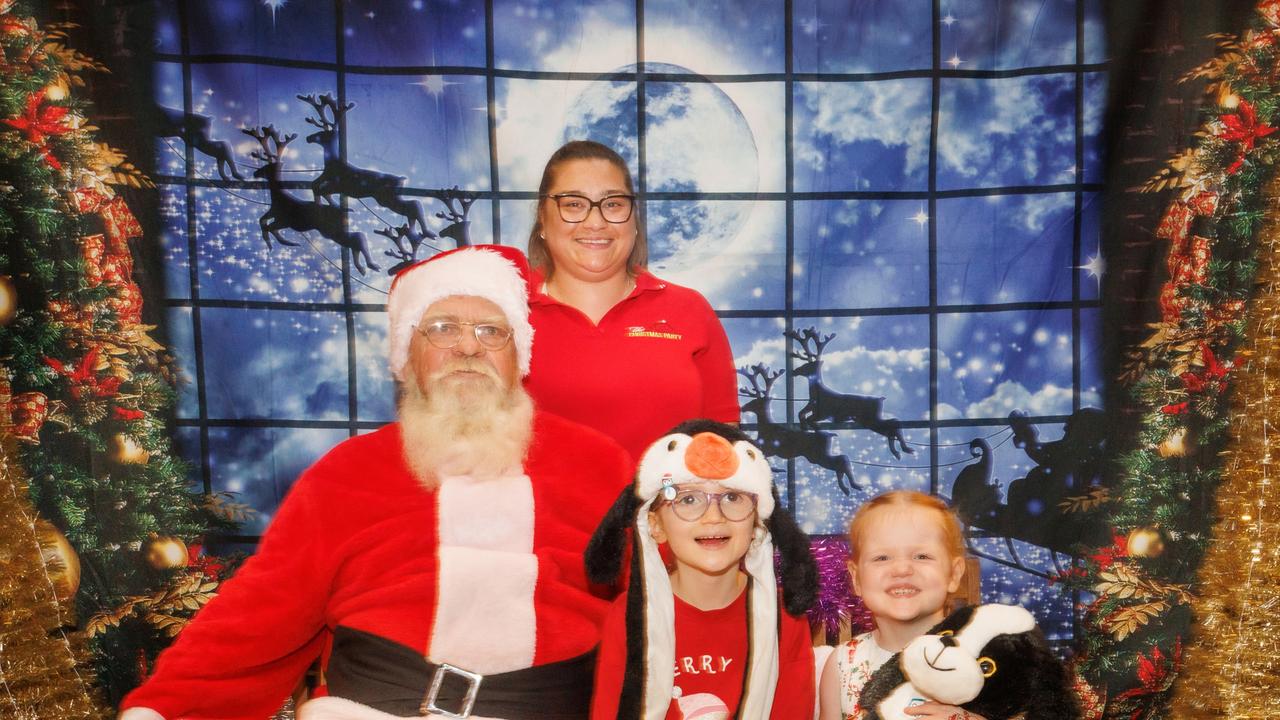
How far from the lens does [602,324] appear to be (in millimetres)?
3020

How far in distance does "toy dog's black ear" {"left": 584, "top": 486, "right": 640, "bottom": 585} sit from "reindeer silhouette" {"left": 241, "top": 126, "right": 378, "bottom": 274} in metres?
1.53

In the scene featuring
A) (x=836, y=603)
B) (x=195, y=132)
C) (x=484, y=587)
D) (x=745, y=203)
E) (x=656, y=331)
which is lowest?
(x=836, y=603)

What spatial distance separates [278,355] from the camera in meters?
3.35

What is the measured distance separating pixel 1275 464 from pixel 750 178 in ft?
6.15

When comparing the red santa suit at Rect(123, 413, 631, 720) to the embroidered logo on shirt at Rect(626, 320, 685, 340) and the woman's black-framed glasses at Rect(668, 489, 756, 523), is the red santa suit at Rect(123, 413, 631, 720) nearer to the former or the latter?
the woman's black-framed glasses at Rect(668, 489, 756, 523)

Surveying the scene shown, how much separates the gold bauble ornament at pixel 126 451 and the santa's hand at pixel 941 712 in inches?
99.9

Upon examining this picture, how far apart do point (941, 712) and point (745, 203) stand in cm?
184

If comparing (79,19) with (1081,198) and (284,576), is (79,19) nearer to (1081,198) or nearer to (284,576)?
(284,576)

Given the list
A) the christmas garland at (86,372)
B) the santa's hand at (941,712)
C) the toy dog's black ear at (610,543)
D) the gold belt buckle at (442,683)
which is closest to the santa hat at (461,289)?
the toy dog's black ear at (610,543)

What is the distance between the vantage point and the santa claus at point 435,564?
235 cm

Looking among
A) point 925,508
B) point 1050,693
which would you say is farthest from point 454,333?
point 1050,693

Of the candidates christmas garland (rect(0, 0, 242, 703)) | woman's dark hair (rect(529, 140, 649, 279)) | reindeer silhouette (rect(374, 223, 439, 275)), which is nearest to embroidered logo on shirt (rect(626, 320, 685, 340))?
woman's dark hair (rect(529, 140, 649, 279))

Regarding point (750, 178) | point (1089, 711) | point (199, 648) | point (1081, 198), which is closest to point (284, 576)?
point (199, 648)

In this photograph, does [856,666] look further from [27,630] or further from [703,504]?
[27,630]
